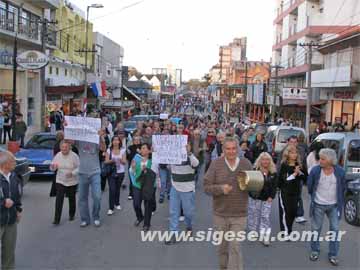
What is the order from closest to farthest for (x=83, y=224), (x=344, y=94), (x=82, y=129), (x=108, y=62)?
(x=83, y=224) → (x=82, y=129) → (x=344, y=94) → (x=108, y=62)

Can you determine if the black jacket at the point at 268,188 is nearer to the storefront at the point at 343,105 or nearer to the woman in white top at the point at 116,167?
the woman in white top at the point at 116,167

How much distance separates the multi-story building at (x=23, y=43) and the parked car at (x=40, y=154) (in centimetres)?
1197

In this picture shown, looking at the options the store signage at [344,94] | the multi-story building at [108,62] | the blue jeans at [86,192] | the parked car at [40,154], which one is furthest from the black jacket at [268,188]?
the multi-story building at [108,62]

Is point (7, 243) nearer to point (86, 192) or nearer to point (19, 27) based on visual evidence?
point (86, 192)

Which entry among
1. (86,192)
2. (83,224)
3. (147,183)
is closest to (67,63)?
(86,192)

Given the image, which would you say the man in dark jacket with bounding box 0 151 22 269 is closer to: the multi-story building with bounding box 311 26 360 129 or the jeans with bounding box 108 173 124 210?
the jeans with bounding box 108 173 124 210

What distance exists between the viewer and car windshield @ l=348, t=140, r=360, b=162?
13.0 meters

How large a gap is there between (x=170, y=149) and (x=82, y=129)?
1738 millimetres

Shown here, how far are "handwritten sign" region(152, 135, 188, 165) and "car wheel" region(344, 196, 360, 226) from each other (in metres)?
3.43

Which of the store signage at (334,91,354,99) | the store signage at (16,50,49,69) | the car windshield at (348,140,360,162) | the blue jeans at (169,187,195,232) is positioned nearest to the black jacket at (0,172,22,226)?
the blue jeans at (169,187,195,232)

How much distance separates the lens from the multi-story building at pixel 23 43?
1136 inches

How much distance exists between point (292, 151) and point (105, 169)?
364cm

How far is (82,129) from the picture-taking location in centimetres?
937

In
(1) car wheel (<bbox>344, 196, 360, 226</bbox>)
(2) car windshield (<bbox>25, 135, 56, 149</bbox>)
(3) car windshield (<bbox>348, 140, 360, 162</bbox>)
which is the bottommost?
(1) car wheel (<bbox>344, 196, 360, 226</bbox>)
